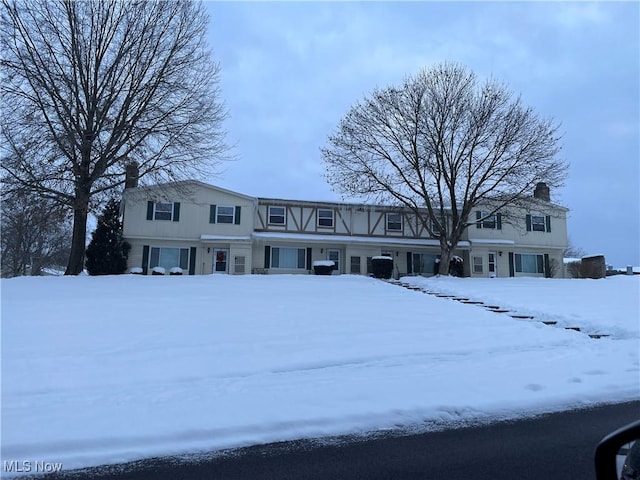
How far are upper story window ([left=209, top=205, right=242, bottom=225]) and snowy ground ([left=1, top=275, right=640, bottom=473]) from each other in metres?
12.0

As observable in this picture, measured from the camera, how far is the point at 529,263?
31875 millimetres

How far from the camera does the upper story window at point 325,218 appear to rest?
29688mm

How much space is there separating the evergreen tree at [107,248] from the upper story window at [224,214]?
5255 millimetres

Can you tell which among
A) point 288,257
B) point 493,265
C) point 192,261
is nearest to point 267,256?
point 288,257

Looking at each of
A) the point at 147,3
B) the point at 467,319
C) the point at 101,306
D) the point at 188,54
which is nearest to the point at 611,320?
the point at 467,319

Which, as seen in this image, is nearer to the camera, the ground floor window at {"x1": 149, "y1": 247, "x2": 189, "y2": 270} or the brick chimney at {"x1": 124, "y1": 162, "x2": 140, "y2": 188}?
the brick chimney at {"x1": 124, "y1": 162, "x2": 140, "y2": 188}

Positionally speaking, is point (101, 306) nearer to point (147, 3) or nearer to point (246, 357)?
point (246, 357)

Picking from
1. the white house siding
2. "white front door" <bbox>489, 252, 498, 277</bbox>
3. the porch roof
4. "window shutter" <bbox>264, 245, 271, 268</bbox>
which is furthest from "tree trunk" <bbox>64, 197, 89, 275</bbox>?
"white front door" <bbox>489, 252, 498, 277</bbox>

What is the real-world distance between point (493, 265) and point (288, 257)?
14069mm

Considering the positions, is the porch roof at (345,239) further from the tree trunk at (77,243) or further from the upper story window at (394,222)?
the tree trunk at (77,243)

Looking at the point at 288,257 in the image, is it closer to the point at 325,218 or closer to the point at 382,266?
the point at 325,218

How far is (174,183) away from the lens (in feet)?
74.0

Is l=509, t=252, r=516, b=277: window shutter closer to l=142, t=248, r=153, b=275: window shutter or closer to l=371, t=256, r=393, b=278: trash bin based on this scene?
l=371, t=256, r=393, b=278: trash bin

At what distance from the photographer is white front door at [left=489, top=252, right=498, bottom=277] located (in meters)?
30.7
